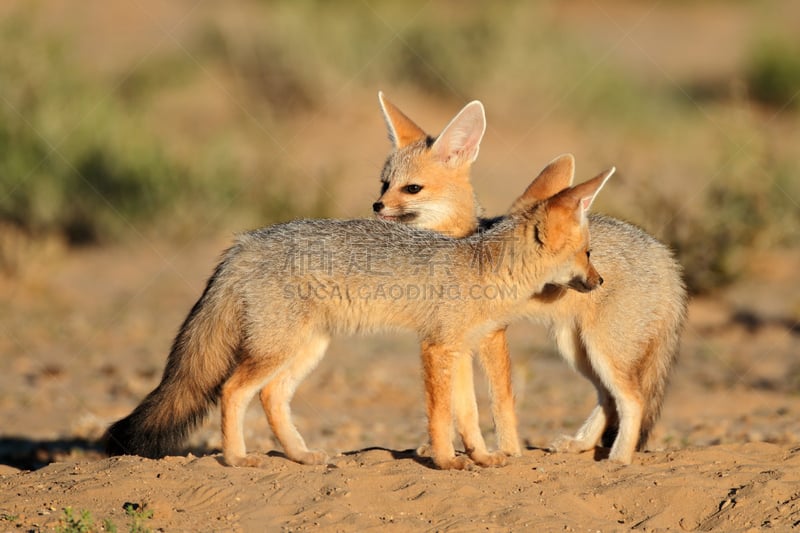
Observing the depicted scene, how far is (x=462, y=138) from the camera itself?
655 centimetres

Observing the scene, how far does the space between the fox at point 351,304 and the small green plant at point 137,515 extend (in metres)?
0.76

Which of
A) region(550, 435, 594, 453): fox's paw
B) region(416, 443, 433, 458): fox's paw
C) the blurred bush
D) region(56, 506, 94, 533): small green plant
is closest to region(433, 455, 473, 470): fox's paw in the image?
region(416, 443, 433, 458): fox's paw

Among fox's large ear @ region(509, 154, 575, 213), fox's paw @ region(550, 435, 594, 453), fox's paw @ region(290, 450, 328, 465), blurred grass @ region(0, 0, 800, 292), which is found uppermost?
blurred grass @ region(0, 0, 800, 292)

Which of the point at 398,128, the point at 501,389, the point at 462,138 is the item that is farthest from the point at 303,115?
the point at 501,389

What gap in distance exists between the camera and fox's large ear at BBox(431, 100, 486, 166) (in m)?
6.45

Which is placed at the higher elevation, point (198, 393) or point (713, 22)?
point (713, 22)

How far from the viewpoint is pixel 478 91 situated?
16.9 m

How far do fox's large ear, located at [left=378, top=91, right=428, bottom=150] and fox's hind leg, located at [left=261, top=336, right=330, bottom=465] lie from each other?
5.89 feet

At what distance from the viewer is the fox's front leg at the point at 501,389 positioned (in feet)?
18.4

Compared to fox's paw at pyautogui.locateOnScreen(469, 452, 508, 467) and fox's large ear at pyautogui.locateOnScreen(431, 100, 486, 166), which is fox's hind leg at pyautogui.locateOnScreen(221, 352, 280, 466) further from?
fox's large ear at pyautogui.locateOnScreen(431, 100, 486, 166)

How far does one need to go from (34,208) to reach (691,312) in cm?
768

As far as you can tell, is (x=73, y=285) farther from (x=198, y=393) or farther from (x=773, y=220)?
(x=773, y=220)

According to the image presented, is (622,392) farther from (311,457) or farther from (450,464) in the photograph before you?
(311,457)

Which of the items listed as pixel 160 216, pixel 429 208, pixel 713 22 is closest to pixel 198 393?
pixel 429 208
